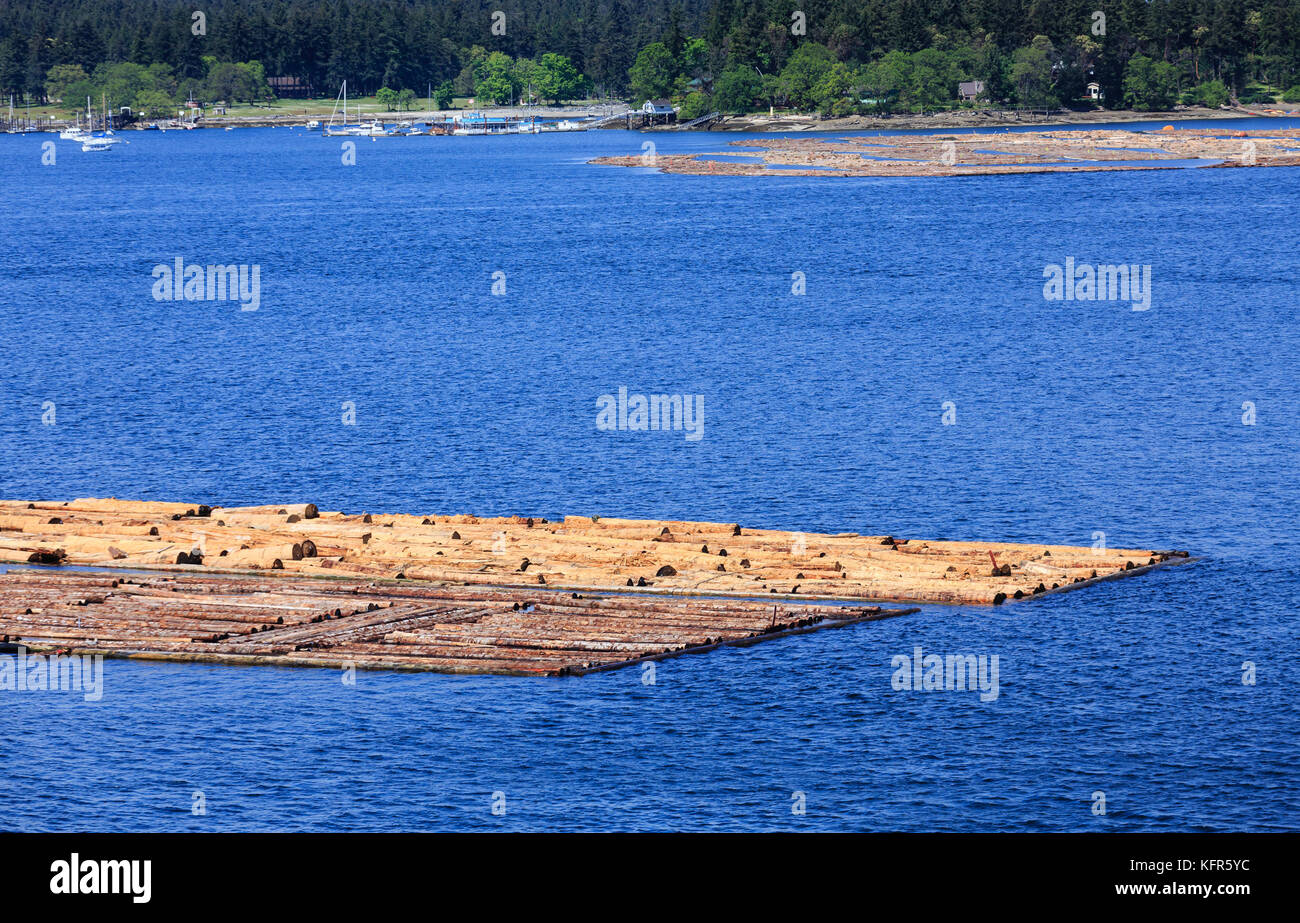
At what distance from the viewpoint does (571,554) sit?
57.6m

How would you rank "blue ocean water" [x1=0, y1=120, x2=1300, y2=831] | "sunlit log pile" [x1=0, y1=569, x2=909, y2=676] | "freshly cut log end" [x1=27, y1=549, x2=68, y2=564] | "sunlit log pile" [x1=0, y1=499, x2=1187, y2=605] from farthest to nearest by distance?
"freshly cut log end" [x1=27, y1=549, x2=68, y2=564] → "sunlit log pile" [x1=0, y1=499, x2=1187, y2=605] → "sunlit log pile" [x1=0, y1=569, x2=909, y2=676] → "blue ocean water" [x1=0, y1=120, x2=1300, y2=831]

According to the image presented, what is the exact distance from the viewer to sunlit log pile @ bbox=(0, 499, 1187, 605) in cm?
5500

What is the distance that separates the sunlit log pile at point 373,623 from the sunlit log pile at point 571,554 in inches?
44.4

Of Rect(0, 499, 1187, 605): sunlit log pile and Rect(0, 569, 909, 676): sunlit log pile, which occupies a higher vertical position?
Rect(0, 499, 1187, 605): sunlit log pile

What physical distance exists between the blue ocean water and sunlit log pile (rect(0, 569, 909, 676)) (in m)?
0.87

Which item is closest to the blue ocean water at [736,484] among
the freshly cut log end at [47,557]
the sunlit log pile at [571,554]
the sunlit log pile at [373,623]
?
the sunlit log pile at [373,623]

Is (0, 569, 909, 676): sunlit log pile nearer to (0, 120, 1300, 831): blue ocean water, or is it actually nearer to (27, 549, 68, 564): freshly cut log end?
(0, 120, 1300, 831): blue ocean water

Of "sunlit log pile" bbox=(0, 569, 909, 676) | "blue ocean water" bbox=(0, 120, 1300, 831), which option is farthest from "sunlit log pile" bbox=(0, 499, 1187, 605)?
"blue ocean water" bbox=(0, 120, 1300, 831)

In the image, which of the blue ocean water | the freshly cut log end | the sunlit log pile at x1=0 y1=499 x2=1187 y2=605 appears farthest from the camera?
the freshly cut log end

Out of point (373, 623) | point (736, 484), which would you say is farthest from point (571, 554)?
point (736, 484)

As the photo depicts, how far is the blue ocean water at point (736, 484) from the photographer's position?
41.4 metres

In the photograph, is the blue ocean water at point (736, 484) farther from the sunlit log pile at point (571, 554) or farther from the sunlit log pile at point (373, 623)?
the sunlit log pile at point (571, 554)
